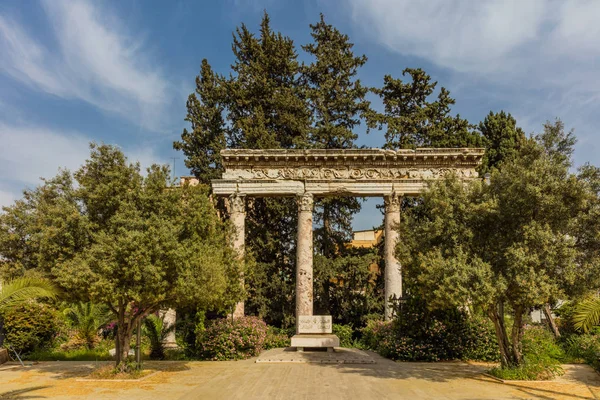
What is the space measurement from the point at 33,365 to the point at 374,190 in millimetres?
15636

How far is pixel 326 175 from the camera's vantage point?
2316 centimetres

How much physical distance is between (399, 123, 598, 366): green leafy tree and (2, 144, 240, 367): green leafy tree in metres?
6.28

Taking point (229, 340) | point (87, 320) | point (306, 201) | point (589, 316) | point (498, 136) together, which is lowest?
point (229, 340)

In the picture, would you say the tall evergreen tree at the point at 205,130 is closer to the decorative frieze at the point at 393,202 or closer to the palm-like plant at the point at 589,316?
the decorative frieze at the point at 393,202

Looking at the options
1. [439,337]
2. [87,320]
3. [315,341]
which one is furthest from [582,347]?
[87,320]

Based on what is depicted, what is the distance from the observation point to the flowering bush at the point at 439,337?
17.9 metres

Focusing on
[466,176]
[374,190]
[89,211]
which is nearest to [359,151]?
[374,190]

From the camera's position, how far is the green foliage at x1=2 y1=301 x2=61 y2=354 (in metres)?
18.8

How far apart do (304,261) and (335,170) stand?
4622 millimetres

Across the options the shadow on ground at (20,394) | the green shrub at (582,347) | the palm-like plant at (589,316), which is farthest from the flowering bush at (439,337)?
the shadow on ground at (20,394)

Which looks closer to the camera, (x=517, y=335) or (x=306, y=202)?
(x=517, y=335)

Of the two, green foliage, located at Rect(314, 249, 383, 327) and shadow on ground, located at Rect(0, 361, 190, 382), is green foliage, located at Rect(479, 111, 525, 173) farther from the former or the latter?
shadow on ground, located at Rect(0, 361, 190, 382)

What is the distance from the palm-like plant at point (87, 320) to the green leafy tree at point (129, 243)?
725 centimetres

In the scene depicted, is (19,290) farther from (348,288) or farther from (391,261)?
(348,288)
